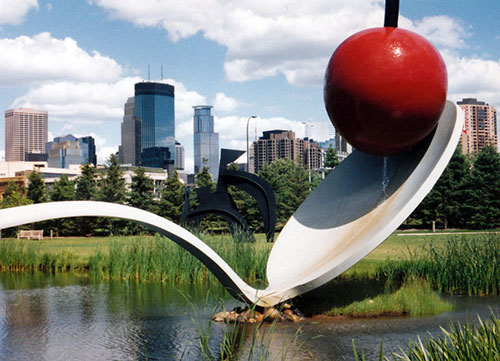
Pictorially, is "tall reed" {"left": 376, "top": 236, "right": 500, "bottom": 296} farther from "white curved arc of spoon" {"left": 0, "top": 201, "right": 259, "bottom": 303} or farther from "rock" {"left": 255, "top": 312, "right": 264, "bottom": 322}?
"white curved arc of spoon" {"left": 0, "top": 201, "right": 259, "bottom": 303}

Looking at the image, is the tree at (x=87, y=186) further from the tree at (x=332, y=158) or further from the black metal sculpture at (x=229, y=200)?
the black metal sculpture at (x=229, y=200)

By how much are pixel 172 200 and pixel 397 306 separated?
23813mm

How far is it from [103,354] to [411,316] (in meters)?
3.85

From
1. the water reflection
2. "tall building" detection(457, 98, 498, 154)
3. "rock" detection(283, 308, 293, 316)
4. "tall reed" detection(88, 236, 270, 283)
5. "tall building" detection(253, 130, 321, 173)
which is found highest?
"tall building" detection(457, 98, 498, 154)

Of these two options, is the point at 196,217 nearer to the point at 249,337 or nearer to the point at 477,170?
the point at 249,337

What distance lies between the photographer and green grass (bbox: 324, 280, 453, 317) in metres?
7.71

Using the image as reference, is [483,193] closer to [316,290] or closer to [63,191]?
[63,191]

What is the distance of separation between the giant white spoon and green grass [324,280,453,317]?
2.56 ft

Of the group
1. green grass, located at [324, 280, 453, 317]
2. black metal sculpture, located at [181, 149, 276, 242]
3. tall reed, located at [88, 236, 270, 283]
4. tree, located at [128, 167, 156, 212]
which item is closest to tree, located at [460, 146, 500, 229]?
tree, located at [128, 167, 156, 212]

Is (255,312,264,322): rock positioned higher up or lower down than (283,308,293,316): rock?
lower down

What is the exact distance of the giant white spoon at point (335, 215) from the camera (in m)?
6.53

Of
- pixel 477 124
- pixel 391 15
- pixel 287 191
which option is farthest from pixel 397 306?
pixel 477 124

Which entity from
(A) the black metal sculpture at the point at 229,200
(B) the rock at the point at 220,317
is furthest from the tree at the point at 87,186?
(B) the rock at the point at 220,317

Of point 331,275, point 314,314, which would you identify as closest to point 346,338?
point 331,275
